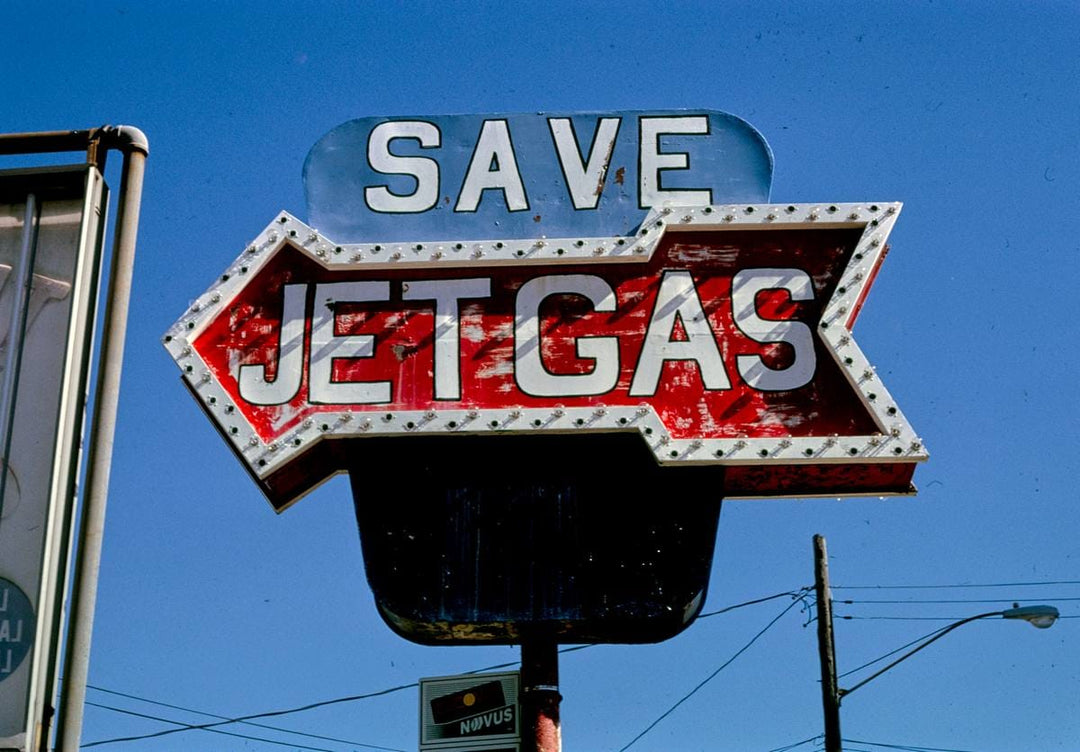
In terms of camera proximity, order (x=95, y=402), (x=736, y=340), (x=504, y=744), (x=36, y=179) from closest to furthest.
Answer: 1. (x=95, y=402)
2. (x=36, y=179)
3. (x=504, y=744)
4. (x=736, y=340)

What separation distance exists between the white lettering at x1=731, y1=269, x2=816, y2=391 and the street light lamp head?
8.43 m

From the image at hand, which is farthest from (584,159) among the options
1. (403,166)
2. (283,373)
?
(283,373)

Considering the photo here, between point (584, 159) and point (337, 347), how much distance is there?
2022 mm

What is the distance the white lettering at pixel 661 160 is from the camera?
30.5ft

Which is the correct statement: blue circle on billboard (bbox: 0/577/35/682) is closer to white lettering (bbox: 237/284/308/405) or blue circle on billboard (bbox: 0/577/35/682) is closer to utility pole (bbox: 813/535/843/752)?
white lettering (bbox: 237/284/308/405)

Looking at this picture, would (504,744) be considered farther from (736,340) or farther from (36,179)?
(36,179)

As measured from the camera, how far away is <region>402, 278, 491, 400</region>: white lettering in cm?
874

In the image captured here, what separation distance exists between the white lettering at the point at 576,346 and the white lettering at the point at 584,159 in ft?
1.93

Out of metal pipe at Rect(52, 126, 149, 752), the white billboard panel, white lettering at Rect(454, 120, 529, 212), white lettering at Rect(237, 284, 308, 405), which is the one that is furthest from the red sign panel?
metal pipe at Rect(52, 126, 149, 752)

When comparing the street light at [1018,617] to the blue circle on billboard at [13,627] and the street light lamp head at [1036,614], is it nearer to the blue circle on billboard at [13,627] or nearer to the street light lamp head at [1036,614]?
the street light lamp head at [1036,614]

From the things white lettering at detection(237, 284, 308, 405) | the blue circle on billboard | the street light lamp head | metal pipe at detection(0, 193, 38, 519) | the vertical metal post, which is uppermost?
the street light lamp head

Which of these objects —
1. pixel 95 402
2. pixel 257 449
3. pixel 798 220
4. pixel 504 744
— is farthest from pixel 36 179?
pixel 798 220

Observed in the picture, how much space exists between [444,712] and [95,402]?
3.71 m

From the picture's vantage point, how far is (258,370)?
876 centimetres
